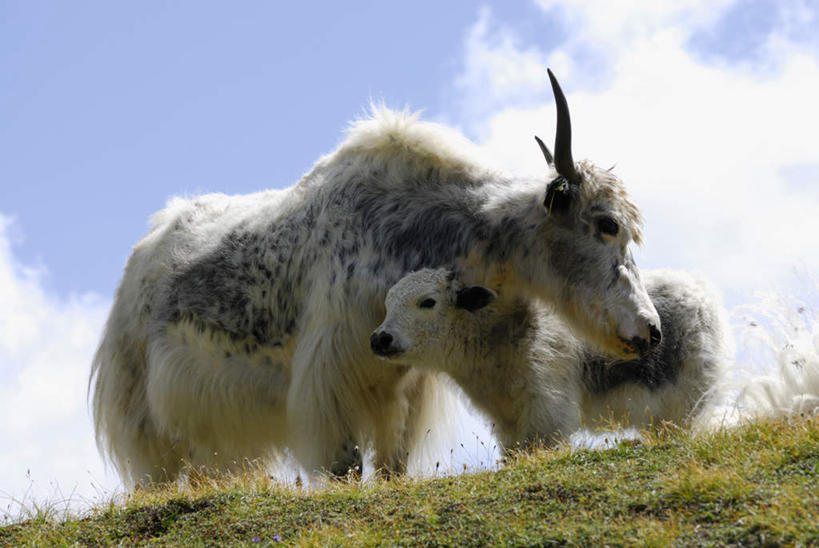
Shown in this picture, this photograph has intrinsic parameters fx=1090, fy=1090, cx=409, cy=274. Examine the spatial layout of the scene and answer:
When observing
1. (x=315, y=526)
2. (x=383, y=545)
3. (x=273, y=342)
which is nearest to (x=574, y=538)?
(x=383, y=545)

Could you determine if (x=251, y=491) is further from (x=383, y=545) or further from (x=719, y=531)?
(x=719, y=531)

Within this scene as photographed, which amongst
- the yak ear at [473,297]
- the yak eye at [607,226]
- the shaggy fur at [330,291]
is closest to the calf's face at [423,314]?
the yak ear at [473,297]

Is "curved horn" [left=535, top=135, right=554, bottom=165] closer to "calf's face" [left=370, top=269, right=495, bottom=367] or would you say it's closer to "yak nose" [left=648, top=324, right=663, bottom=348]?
"calf's face" [left=370, top=269, right=495, bottom=367]

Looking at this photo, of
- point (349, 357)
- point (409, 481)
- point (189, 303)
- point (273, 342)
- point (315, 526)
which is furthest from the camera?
point (189, 303)

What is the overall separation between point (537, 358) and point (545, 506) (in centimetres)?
308

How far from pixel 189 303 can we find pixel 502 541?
502cm

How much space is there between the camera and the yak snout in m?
7.67

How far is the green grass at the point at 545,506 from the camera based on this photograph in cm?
483

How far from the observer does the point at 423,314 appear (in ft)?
26.1

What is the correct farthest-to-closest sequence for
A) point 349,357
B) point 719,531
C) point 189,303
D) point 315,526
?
point 189,303 → point 349,357 → point 315,526 → point 719,531

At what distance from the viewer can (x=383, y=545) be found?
519cm

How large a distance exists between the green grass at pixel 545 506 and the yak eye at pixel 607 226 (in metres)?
1.74

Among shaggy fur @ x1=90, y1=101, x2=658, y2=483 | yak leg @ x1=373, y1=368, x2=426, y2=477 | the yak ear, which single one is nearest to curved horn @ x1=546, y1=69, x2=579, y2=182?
shaggy fur @ x1=90, y1=101, x2=658, y2=483

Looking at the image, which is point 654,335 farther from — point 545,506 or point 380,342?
point 545,506
